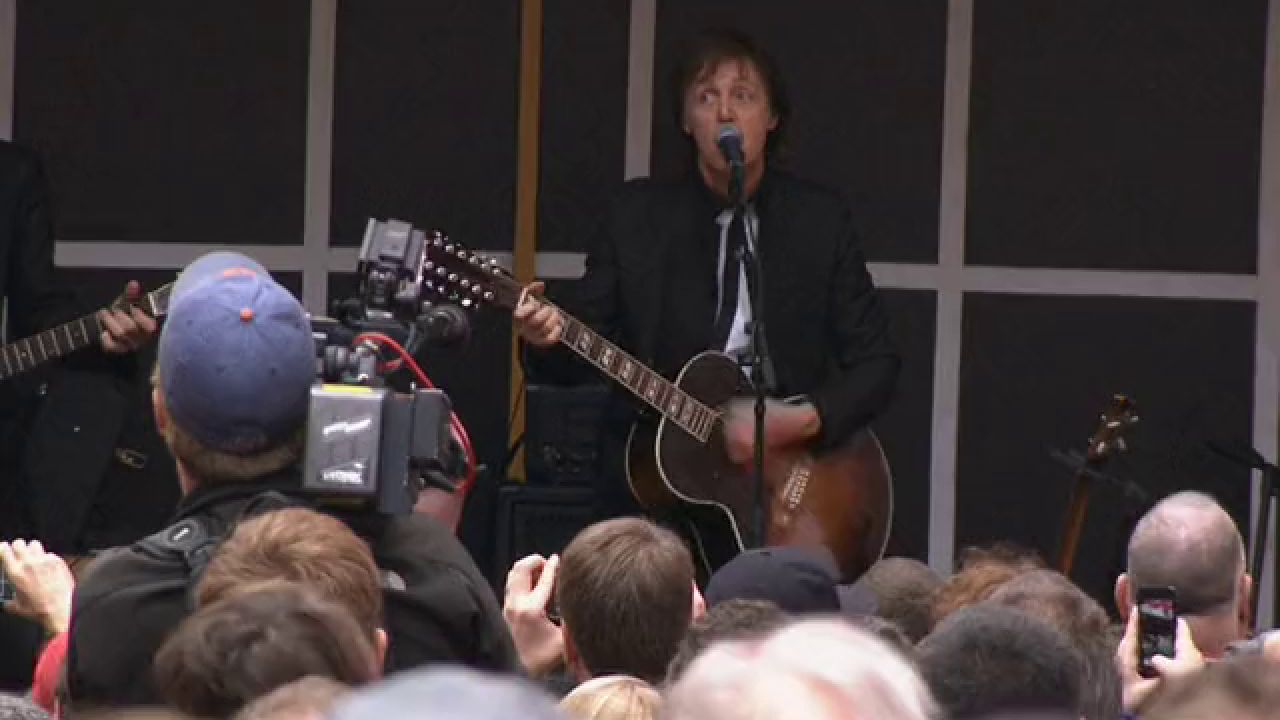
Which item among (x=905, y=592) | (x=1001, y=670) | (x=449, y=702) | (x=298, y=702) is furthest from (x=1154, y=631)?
(x=449, y=702)

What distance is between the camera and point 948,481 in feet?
28.3

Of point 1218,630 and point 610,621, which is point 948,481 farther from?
point 610,621

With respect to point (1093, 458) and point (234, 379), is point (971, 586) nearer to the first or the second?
point (234, 379)

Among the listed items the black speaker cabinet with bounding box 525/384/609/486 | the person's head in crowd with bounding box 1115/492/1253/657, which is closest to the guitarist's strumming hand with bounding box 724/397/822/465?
the black speaker cabinet with bounding box 525/384/609/486

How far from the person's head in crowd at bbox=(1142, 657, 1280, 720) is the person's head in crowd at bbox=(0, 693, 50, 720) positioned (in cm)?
115

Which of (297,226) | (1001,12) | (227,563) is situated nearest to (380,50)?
(297,226)

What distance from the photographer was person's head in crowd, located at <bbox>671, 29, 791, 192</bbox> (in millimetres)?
7820

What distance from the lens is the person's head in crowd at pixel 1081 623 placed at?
157 inches

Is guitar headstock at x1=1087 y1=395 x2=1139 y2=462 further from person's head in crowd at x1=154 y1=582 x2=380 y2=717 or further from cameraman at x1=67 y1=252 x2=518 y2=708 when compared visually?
person's head in crowd at x1=154 y1=582 x2=380 y2=717

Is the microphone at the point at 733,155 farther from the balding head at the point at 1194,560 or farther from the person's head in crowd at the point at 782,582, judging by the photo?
the person's head in crowd at the point at 782,582

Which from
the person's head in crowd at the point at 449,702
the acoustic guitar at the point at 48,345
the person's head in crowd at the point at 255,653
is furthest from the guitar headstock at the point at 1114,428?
the person's head in crowd at the point at 449,702

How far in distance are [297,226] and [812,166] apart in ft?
5.19

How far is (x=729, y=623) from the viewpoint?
4.14 metres

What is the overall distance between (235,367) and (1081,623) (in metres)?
1.33
